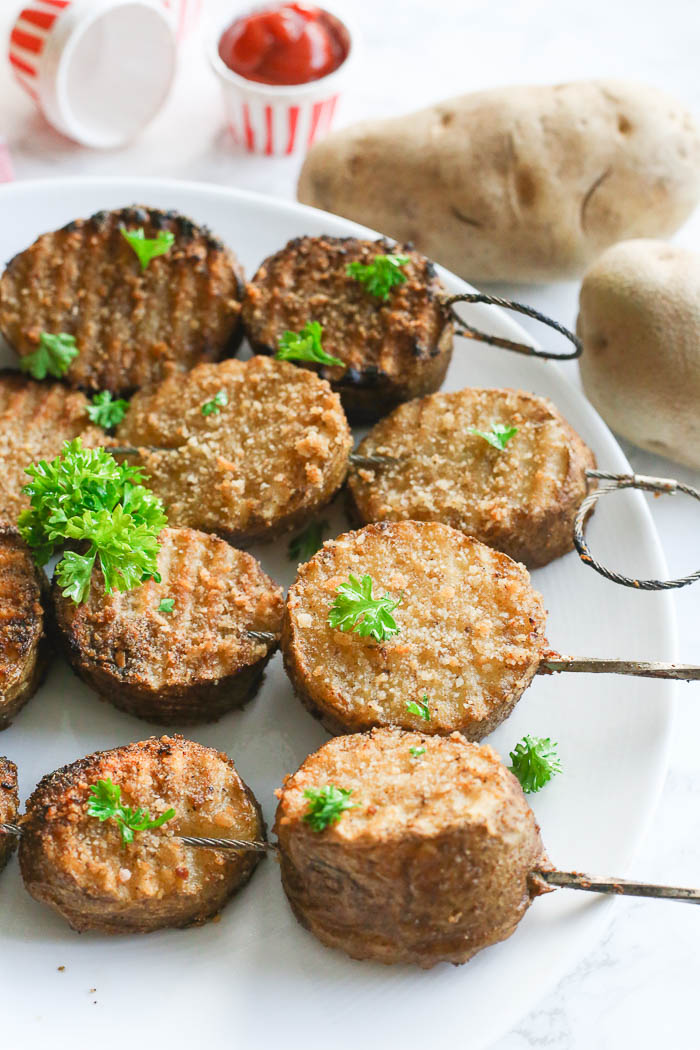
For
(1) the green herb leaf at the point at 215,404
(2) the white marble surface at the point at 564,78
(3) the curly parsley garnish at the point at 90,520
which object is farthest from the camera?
(1) the green herb leaf at the point at 215,404

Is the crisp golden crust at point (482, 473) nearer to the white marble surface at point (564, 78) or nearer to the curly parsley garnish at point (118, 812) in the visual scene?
the white marble surface at point (564, 78)

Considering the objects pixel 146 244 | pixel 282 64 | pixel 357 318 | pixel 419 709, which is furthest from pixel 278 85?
pixel 419 709

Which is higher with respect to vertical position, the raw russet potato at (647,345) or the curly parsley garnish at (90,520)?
the raw russet potato at (647,345)

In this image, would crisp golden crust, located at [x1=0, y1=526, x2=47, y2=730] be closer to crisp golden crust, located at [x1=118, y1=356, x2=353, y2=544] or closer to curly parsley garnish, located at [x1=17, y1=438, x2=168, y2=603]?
curly parsley garnish, located at [x1=17, y1=438, x2=168, y2=603]

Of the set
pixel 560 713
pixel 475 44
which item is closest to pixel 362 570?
pixel 560 713

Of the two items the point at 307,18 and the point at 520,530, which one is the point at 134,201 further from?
the point at 520,530

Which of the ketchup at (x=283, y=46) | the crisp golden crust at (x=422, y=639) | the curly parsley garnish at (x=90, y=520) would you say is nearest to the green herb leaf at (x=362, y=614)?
the crisp golden crust at (x=422, y=639)

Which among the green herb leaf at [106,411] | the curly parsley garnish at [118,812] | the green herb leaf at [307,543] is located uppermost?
the green herb leaf at [106,411]
